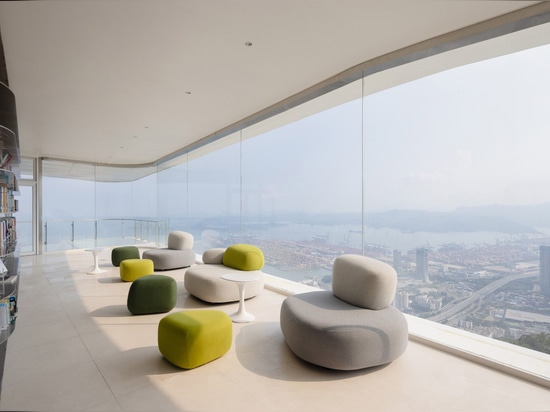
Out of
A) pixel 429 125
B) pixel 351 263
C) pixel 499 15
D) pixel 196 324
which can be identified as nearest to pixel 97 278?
pixel 196 324

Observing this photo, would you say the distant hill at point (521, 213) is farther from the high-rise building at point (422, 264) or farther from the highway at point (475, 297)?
the high-rise building at point (422, 264)

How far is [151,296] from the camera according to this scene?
409cm

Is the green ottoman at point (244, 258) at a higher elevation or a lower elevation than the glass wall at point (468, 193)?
lower

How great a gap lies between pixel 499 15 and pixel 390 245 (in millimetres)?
2642

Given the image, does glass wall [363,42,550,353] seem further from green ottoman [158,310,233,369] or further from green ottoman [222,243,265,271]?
green ottoman [158,310,233,369]

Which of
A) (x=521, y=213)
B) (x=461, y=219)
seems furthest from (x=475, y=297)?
(x=521, y=213)

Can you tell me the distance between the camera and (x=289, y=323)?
2.95 meters

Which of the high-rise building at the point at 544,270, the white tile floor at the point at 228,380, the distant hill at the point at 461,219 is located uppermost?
the distant hill at the point at 461,219

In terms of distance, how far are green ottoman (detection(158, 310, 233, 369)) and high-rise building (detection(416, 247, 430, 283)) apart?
2349 mm

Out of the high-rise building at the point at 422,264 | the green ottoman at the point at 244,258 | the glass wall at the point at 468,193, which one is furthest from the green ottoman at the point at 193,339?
the high-rise building at the point at 422,264

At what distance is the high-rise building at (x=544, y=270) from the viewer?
2.77 m

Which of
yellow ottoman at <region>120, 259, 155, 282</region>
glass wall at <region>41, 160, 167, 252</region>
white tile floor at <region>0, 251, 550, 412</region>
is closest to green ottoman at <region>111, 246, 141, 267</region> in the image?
yellow ottoman at <region>120, 259, 155, 282</region>

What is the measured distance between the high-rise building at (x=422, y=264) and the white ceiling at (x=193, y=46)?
95.6 inches

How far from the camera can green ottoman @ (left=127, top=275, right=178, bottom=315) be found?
13.2 ft
